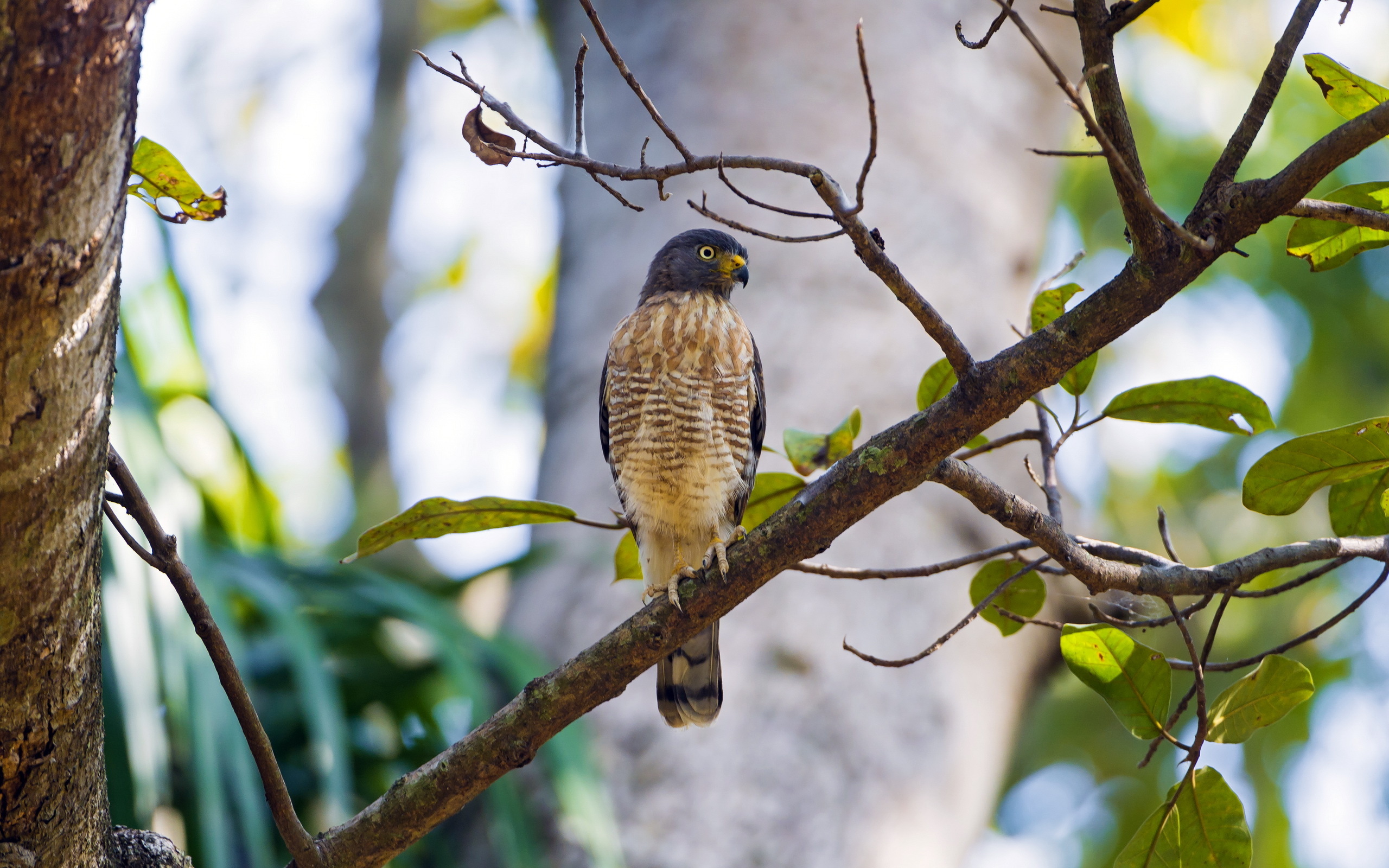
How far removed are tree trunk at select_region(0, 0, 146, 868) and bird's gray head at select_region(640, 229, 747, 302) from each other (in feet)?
8.45

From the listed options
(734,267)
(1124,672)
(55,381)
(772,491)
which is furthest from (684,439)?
(55,381)

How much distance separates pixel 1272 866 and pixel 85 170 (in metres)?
7.23

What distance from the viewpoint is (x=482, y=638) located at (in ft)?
15.1

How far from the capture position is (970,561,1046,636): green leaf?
7.57 feet

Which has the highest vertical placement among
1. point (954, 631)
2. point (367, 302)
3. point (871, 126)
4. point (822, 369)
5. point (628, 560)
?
point (367, 302)

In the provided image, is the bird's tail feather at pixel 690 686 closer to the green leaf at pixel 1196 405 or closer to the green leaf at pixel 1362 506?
the green leaf at pixel 1196 405

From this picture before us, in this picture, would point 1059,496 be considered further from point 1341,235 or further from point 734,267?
point 734,267

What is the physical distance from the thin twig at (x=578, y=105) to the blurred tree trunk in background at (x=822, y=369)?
10.7 feet

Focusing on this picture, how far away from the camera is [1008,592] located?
2352mm

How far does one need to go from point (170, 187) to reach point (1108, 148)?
1516 millimetres

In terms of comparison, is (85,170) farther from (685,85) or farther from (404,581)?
(685,85)

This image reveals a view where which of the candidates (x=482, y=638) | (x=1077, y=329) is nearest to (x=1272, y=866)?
(x=482, y=638)

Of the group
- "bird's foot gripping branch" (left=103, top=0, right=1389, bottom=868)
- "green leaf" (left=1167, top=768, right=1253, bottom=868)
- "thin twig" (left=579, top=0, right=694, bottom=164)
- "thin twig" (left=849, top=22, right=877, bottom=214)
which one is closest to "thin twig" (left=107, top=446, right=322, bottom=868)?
"bird's foot gripping branch" (left=103, top=0, right=1389, bottom=868)

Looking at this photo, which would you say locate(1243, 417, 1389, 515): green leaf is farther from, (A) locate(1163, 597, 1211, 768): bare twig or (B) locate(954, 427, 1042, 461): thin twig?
(B) locate(954, 427, 1042, 461): thin twig
